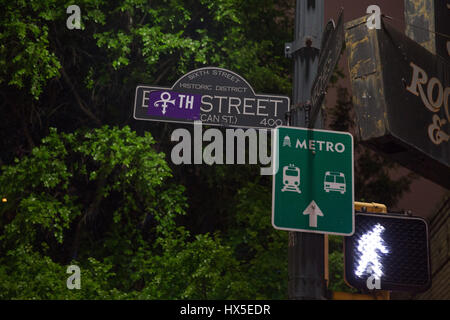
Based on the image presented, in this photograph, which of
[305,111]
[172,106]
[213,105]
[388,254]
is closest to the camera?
[388,254]

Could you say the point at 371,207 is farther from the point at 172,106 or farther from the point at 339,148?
the point at 172,106

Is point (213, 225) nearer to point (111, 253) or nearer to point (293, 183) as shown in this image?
point (111, 253)

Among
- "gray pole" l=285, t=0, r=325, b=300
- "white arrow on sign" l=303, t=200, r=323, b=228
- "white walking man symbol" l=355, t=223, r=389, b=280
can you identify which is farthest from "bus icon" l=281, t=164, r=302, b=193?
"white walking man symbol" l=355, t=223, r=389, b=280

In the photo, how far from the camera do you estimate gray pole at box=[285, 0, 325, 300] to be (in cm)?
487

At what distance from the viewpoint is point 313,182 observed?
4941 millimetres

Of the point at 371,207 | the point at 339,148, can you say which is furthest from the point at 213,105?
the point at 371,207

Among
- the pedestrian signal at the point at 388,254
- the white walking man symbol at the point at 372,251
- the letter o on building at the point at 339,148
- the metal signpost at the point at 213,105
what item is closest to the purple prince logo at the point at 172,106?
the metal signpost at the point at 213,105

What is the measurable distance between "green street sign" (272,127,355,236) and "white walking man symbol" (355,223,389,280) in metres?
0.13

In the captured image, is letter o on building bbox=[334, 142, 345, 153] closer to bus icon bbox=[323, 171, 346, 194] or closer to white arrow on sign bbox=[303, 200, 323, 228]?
bus icon bbox=[323, 171, 346, 194]

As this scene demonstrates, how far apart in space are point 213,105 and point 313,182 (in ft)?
5.14

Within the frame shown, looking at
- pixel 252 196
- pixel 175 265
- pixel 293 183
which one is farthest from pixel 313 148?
pixel 252 196

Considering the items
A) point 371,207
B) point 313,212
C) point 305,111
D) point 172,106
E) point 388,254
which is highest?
point 172,106
